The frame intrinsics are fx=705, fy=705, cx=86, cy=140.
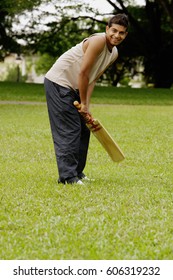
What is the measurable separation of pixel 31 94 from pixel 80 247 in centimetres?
2242

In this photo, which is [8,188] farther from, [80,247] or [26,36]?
[26,36]

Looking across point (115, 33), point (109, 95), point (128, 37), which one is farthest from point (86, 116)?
point (128, 37)

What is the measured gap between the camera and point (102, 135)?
294 inches

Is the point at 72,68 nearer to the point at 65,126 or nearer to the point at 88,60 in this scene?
the point at 88,60

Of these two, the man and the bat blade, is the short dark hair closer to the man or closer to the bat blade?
the man

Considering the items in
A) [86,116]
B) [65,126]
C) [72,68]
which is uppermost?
[72,68]

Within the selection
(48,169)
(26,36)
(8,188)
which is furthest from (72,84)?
(26,36)

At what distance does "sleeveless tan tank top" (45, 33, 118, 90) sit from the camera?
285 inches

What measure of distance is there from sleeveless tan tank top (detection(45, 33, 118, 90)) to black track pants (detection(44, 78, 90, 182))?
0.07 metres

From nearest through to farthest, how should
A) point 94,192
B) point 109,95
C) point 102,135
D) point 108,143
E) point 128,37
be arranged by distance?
point 94,192 < point 102,135 < point 108,143 < point 109,95 < point 128,37

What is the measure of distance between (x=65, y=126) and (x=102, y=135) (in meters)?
0.42

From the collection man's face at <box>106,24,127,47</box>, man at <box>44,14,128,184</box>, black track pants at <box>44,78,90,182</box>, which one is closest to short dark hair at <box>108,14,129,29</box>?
man's face at <box>106,24,127,47</box>

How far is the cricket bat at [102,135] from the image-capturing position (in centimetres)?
726

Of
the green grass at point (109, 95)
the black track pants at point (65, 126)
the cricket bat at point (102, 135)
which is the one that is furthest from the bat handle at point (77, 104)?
the green grass at point (109, 95)
